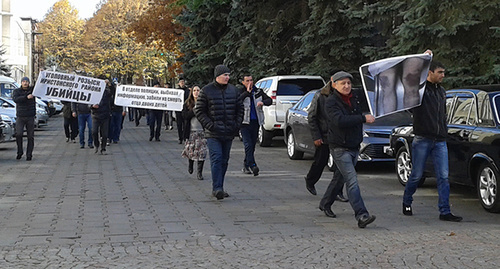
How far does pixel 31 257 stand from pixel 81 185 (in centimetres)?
561

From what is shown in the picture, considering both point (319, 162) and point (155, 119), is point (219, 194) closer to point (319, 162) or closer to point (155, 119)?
point (319, 162)

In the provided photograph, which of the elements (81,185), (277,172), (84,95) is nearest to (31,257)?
(81,185)

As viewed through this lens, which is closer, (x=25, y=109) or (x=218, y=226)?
(x=218, y=226)

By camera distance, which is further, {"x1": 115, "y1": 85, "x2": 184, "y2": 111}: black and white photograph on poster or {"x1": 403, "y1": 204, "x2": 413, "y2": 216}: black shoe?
{"x1": 115, "y1": 85, "x2": 184, "y2": 111}: black and white photograph on poster

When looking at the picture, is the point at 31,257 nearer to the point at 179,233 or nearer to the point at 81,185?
the point at 179,233

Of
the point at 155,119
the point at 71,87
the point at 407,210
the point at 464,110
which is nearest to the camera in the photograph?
the point at 407,210

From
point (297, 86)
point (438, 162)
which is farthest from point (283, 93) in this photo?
point (438, 162)

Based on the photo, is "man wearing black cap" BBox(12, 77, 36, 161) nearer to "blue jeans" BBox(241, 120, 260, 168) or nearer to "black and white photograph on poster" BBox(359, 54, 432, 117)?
"blue jeans" BBox(241, 120, 260, 168)

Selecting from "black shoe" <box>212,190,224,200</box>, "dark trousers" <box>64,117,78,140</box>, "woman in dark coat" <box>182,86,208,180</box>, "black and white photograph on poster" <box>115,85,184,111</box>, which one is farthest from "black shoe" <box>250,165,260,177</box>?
"dark trousers" <box>64,117,78,140</box>

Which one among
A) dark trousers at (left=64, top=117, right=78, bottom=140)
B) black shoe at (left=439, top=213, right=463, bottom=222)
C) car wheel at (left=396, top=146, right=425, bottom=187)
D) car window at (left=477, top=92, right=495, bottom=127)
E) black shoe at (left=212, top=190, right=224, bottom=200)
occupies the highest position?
car window at (left=477, top=92, right=495, bottom=127)

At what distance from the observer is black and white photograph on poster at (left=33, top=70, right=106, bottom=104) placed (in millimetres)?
19781

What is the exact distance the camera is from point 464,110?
10602mm

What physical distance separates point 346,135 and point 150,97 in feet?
51.0

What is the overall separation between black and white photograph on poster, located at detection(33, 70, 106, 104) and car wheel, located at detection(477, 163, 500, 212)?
1198 cm
